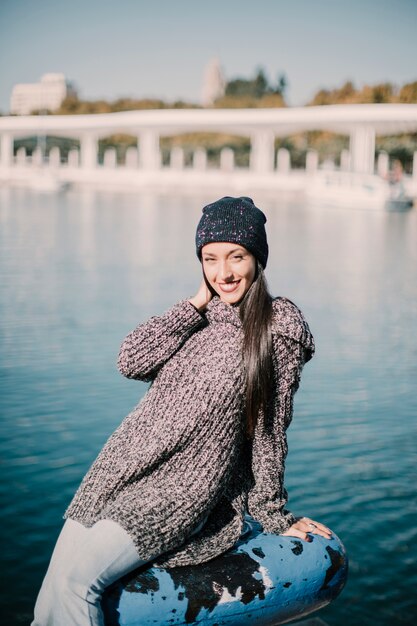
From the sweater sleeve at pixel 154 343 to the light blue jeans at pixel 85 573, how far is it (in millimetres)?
472

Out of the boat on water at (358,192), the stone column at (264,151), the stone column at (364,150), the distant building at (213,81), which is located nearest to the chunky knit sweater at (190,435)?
the boat on water at (358,192)

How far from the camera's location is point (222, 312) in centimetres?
296

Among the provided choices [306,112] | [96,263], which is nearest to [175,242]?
[96,263]

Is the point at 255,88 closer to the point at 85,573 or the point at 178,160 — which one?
the point at 178,160

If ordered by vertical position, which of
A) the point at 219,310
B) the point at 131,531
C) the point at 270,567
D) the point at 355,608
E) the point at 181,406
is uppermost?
the point at 219,310

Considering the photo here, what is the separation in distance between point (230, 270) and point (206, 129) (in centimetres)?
5856

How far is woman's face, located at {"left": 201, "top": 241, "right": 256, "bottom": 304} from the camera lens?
2.96 meters

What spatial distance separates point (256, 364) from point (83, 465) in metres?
3.29

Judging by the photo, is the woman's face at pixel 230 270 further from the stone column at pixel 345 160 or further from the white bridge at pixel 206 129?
the stone column at pixel 345 160

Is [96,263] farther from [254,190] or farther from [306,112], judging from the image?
[306,112]

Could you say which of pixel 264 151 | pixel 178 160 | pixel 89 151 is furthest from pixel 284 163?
pixel 89 151

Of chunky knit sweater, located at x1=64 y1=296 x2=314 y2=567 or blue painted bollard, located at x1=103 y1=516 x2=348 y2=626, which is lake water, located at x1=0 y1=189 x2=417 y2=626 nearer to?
blue painted bollard, located at x1=103 y1=516 x2=348 y2=626

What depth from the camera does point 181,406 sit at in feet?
9.24

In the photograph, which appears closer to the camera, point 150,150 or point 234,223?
point 234,223
